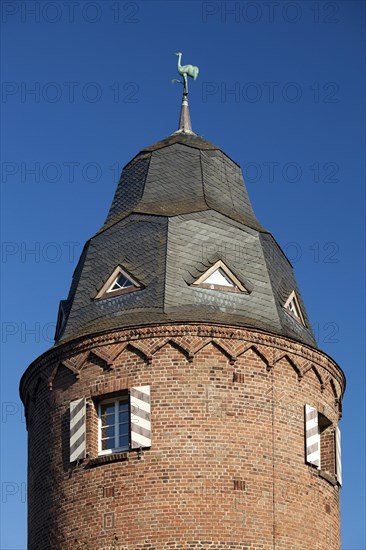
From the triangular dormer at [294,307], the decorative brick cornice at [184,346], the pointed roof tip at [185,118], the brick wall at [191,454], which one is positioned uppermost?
the pointed roof tip at [185,118]

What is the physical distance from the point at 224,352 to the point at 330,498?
4720 millimetres

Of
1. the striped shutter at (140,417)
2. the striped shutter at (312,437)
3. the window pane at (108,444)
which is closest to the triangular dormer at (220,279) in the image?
the striped shutter at (312,437)

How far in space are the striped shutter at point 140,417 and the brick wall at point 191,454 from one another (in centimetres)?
18

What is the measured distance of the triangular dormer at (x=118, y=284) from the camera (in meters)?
40.5

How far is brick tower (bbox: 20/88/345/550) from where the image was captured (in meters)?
37.1

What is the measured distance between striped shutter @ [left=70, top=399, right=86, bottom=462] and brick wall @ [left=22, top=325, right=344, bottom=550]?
18 cm

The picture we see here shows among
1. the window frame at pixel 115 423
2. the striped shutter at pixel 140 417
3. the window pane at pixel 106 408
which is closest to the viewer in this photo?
the striped shutter at pixel 140 417

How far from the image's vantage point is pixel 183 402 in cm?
3778

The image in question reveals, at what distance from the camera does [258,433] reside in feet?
125

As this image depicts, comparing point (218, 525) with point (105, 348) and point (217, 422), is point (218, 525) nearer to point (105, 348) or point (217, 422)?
point (217, 422)

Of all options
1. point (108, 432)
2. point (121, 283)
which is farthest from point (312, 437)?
point (121, 283)

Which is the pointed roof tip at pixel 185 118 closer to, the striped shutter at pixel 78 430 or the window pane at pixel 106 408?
the window pane at pixel 106 408

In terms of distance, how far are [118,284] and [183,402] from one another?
458cm

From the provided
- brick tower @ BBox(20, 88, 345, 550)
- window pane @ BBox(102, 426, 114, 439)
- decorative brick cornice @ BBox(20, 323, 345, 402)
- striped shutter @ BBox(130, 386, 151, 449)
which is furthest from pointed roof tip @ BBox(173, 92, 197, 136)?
window pane @ BBox(102, 426, 114, 439)
